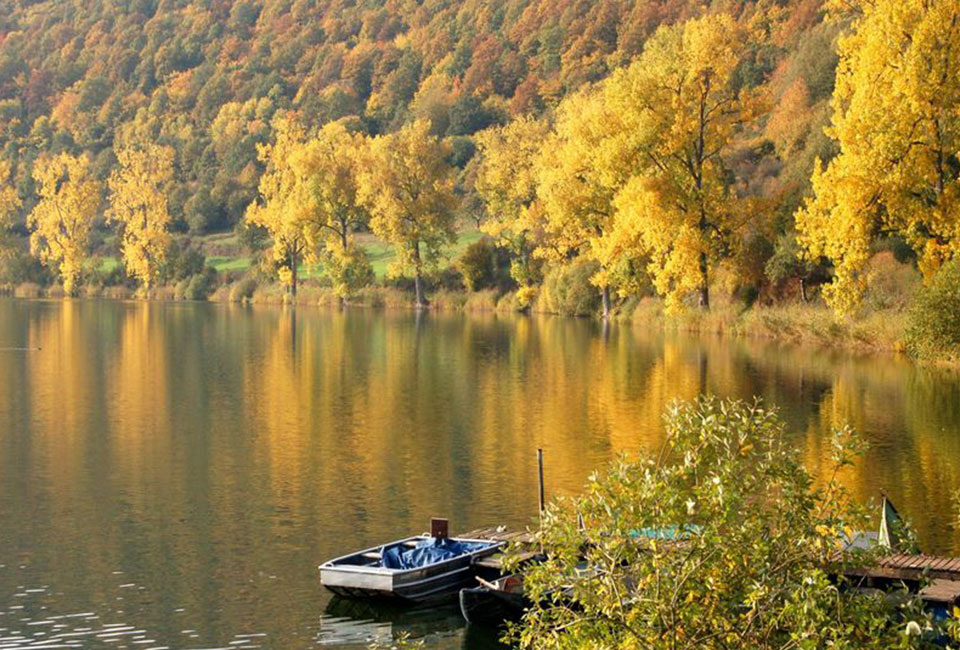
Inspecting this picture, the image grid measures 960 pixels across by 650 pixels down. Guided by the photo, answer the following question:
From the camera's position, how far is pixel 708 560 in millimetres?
11758

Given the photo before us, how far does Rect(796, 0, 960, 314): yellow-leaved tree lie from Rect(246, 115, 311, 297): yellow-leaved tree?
192ft

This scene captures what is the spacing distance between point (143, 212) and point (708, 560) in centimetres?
12245

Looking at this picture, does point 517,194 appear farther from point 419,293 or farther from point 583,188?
point 583,188

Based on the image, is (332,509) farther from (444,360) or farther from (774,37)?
(774,37)

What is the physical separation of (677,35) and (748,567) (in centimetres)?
5875

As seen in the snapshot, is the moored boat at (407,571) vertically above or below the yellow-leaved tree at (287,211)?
below

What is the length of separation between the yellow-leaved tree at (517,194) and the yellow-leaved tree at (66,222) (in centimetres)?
4054

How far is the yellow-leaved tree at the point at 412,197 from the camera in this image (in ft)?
319

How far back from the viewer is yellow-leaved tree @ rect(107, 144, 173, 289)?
119m

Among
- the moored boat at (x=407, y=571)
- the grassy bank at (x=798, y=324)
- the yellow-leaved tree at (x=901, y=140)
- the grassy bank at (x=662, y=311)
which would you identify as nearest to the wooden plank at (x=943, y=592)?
the moored boat at (x=407, y=571)

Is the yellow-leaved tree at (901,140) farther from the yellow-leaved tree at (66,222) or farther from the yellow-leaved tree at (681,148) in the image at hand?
the yellow-leaved tree at (66,222)

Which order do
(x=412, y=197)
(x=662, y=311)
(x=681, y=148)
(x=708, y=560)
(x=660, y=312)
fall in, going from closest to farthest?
(x=708, y=560) < (x=681, y=148) < (x=662, y=311) < (x=660, y=312) < (x=412, y=197)

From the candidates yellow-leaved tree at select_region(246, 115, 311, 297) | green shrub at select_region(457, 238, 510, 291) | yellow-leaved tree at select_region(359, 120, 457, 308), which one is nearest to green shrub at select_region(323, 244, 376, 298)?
yellow-leaved tree at select_region(359, 120, 457, 308)

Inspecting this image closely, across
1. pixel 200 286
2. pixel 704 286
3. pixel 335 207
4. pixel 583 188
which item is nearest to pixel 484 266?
pixel 335 207
